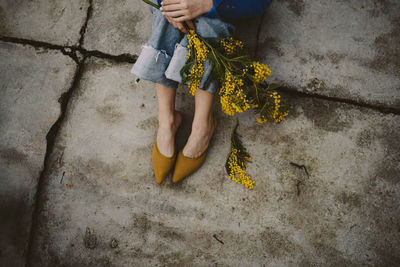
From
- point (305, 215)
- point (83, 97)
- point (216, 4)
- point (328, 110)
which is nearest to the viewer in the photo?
point (216, 4)

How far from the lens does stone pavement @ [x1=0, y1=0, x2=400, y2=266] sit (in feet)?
4.96

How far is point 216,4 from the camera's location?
3.76 feet

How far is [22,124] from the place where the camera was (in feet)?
5.68

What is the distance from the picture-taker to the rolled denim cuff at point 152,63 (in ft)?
4.26

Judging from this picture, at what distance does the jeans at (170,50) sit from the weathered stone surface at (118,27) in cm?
52

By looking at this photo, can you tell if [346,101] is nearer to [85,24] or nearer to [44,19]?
[85,24]

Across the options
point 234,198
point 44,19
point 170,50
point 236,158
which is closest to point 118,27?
point 44,19

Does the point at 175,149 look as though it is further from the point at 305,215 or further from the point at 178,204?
the point at 305,215

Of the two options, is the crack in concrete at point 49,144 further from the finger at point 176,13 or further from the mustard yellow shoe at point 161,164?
the finger at point 176,13

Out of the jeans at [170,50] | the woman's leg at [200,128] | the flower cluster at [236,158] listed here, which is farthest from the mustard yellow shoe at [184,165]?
the jeans at [170,50]

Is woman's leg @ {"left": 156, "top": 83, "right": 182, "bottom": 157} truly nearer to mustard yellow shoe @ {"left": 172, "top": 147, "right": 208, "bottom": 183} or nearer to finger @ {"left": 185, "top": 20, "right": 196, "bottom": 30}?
mustard yellow shoe @ {"left": 172, "top": 147, "right": 208, "bottom": 183}

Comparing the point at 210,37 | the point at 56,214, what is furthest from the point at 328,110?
the point at 56,214

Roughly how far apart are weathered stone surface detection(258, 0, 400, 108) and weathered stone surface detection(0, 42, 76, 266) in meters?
1.53

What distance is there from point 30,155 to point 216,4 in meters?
1.57
